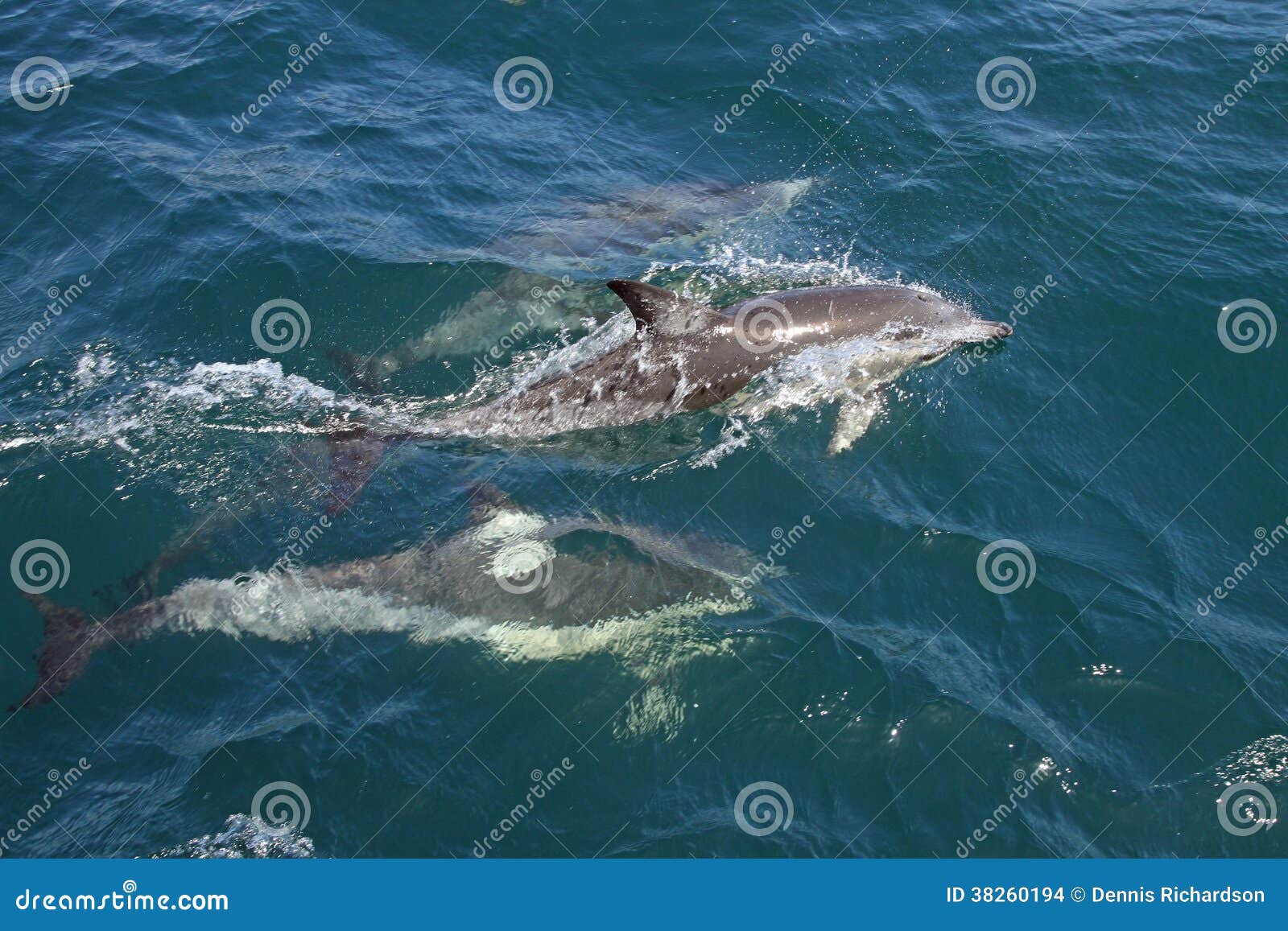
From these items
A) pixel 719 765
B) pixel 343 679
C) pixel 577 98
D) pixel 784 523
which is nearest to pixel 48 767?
pixel 343 679

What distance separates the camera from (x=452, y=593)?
13.9 metres

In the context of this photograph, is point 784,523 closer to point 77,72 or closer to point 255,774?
point 255,774

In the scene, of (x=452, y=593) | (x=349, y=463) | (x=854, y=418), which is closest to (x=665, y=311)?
(x=854, y=418)

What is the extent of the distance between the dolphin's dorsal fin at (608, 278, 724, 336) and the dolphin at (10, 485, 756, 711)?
11.3 feet

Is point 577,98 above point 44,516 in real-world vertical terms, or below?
above

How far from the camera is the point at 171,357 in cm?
1738

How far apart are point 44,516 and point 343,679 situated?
5.36m

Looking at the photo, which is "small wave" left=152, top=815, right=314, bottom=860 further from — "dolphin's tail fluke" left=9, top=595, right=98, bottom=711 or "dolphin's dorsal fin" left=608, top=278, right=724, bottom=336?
"dolphin's dorsal fin" left=608, top=278, right=724, bottom=336

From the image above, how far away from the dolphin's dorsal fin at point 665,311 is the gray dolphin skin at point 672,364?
0.01 meters

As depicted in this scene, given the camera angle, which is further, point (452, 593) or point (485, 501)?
point (485, 501)

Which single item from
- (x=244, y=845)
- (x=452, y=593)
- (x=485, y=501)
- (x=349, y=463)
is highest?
(x=485, y=501)

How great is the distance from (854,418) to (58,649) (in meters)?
11.1

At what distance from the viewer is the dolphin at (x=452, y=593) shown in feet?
44.3

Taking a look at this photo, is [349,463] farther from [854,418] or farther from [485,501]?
[854,418]
